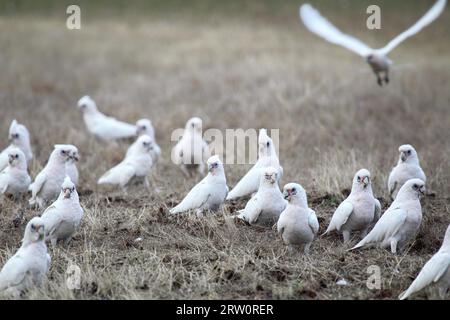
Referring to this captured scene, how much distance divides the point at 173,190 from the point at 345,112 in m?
6.16

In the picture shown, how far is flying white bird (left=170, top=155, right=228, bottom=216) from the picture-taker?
7.64 meters

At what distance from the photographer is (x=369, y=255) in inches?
262

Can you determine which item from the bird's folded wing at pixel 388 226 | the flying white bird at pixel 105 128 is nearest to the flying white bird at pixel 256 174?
the bird's folded wing at pixel 388 226

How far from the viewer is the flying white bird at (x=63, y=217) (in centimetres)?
663

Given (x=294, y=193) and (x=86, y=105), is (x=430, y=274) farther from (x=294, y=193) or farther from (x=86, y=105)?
(x=86, y=105)

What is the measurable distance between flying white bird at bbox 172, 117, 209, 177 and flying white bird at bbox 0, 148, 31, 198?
271 centimetres

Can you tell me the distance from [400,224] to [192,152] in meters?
4.42

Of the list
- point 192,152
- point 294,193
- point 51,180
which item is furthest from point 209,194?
point 192,152

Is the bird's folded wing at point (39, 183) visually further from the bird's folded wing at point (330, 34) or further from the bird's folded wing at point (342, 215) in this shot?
the bird's folded wing at point (330, 34)

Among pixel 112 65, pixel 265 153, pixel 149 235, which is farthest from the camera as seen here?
pixel 112 65

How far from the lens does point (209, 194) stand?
7652 millimetres
